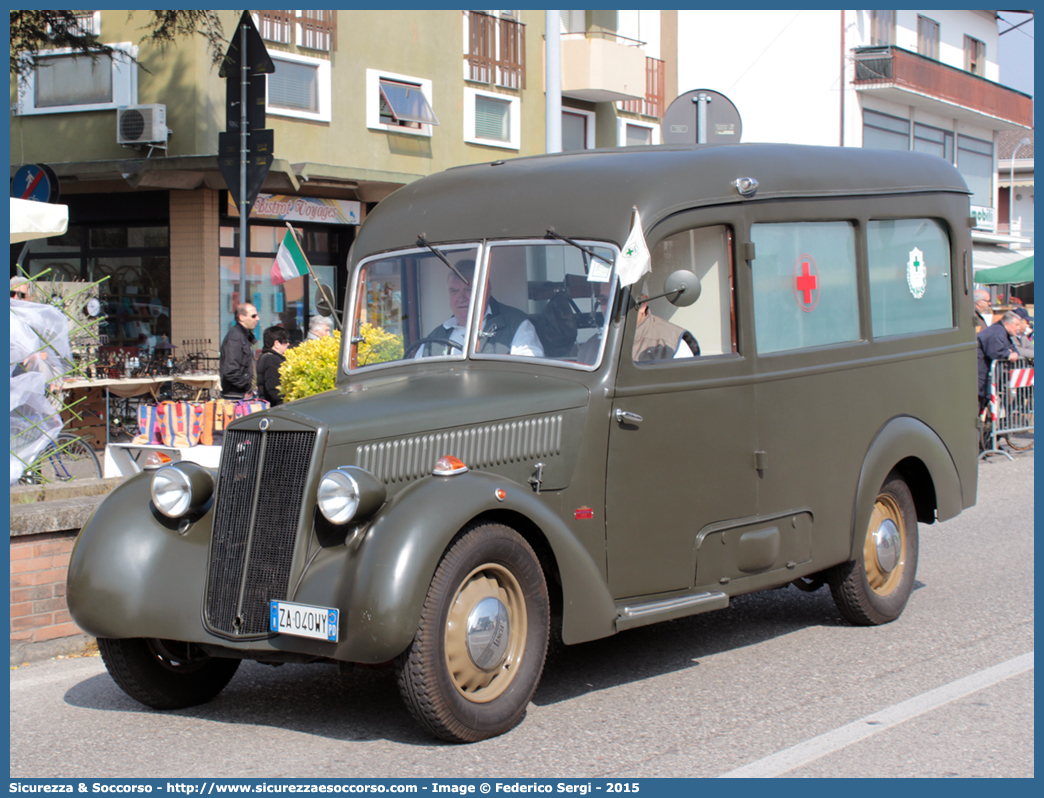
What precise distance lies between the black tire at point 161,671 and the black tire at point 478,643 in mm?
1255

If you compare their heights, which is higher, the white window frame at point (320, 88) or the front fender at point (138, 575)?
the white window frame at point (320, 88)

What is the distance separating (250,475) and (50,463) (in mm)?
3992

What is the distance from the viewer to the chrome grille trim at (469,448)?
484 centimetres

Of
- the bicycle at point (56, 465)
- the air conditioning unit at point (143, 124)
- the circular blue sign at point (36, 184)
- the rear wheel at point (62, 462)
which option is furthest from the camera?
the air conditioning unit at point (143, 124)

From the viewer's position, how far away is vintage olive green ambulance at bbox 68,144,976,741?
4684 mm

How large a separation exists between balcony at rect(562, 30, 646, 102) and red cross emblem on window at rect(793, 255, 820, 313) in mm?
21071

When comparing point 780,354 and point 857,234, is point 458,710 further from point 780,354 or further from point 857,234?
point 857,234

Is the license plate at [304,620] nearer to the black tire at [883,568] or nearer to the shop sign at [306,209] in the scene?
the black tire at [883,568]

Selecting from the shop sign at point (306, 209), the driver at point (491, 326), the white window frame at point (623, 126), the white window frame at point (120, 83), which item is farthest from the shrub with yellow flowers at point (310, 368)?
the white window frame at point (623, 126)

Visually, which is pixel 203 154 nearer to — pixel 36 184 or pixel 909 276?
pixel 36 184

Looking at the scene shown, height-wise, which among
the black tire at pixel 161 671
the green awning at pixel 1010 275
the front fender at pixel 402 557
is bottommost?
the black tire at pixel 161 671
